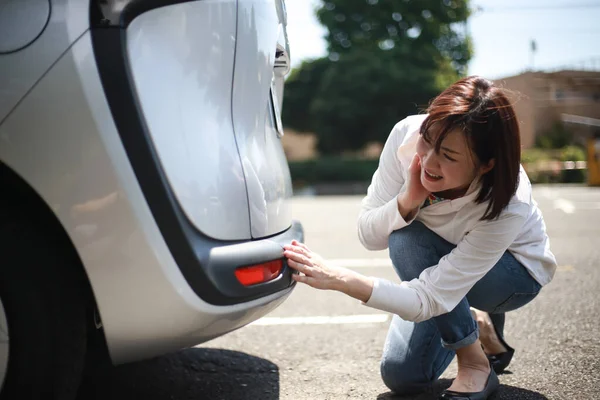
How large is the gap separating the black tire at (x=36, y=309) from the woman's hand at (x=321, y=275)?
0.62 meters

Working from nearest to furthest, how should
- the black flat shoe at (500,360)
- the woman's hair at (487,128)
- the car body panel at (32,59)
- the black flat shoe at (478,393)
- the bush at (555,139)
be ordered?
the car body panel at (32,59) < the woman's hair at (487,128) < the black flat shoe at (478,393) < the black flat shoe at (500,360) < the bush at (555,139)

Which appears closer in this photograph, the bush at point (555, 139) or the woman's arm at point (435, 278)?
the woman's arm at point (435, 278)

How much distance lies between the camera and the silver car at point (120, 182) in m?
1.45

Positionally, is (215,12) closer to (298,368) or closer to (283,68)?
(283,68)

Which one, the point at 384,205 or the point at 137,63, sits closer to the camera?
the point at 137,63

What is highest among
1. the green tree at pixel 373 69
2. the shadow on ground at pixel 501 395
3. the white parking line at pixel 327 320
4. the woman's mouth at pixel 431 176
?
the woman's mouth at pixel 431 176

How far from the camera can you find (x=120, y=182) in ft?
4.80

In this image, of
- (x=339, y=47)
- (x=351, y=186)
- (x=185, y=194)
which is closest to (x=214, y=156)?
(x=185, y=194)

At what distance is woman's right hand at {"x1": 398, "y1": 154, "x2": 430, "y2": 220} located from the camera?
195 cm

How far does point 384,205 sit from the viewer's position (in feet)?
7.02

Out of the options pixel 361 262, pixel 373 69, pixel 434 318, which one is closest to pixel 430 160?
pixel 434 318

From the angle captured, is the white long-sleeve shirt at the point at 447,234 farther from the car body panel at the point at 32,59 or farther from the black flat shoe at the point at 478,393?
the car body panel at the point at 32,59

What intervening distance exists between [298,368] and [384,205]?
0.81 m

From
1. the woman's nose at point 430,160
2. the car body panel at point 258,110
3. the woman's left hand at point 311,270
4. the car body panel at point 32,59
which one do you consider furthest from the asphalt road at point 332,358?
the car body panel at point 32,59
